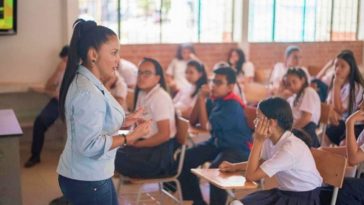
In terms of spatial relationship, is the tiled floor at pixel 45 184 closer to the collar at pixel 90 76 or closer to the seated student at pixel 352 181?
the seated student at pixel 352 181

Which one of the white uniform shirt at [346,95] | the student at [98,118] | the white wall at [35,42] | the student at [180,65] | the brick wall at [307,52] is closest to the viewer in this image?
the student at [98,118]

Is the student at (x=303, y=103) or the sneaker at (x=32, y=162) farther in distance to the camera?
the sneaker at (x=32, y=162)

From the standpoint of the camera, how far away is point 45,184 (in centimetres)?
496

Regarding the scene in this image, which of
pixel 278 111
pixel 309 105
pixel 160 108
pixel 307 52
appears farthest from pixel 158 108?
pixel 307 52

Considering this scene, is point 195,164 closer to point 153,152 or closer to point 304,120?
point 153,152

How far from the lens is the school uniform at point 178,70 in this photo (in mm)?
7116

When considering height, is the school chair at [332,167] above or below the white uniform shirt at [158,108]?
below

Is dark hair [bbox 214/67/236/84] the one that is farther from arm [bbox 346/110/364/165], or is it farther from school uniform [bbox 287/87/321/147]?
arm [bbox 346/110/364/165]

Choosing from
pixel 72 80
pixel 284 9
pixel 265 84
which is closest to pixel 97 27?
pixel 72 80

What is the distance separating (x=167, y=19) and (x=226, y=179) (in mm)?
4901

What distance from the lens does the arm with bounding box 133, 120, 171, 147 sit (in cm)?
385

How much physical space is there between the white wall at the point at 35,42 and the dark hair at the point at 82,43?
417 cm

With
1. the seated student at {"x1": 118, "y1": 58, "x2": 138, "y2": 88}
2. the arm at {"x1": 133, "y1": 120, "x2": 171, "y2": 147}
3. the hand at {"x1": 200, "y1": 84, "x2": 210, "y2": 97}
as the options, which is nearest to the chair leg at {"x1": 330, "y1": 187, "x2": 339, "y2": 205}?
the arm at {"x1": 133, "y1": 120, "x2": 171, "y2": 147}

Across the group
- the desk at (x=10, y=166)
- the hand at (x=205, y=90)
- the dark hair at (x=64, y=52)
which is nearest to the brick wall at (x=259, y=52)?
the dark hair at (x=64, y=52)
